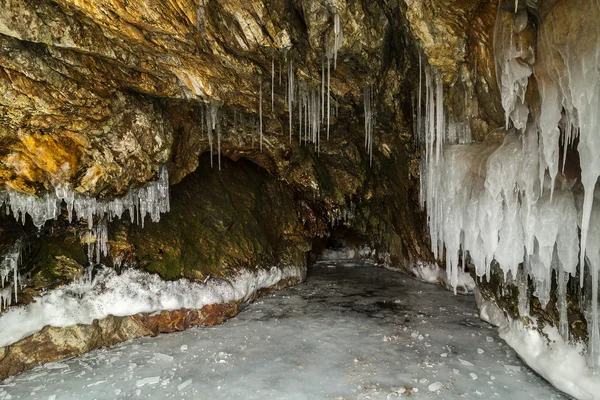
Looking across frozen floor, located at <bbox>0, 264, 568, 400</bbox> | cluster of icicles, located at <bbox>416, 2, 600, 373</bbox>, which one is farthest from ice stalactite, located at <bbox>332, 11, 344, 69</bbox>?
frozen floor, located at <bbox>0, 264, 568, 400</bbox>

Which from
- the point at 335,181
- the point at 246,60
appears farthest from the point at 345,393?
the point at 335,181

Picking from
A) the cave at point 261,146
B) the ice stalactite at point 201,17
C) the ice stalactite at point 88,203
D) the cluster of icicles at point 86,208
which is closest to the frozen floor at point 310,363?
the cave at point 261,146

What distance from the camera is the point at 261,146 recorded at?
355 inches

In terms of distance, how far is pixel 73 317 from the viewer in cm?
604

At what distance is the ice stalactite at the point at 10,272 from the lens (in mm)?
5523

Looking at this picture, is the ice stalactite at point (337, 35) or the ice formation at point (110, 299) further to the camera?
the ice formation at point (110, 299)

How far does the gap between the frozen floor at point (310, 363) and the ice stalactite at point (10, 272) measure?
1205 millimetres

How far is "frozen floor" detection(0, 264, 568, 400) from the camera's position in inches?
188

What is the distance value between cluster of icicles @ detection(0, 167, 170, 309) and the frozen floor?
69.1 inches

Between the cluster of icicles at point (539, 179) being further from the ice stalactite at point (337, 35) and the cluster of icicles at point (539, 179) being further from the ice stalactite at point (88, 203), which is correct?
the ice stalactite at point (88, 203)

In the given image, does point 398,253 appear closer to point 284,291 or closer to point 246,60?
point 284,291

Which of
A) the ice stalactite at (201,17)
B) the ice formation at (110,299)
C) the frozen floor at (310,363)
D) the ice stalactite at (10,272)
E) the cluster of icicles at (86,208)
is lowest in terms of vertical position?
the frozen floor at (310,363)

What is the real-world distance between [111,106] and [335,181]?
7631 millimetres

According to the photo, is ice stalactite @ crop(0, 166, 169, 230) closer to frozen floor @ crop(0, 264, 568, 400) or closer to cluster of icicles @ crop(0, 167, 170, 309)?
cluster of icicles @ crop(0, 167, 170, 309)
